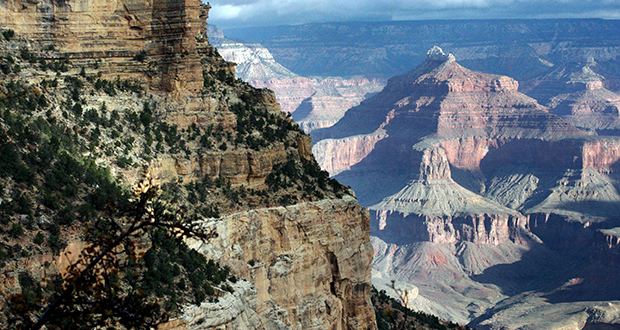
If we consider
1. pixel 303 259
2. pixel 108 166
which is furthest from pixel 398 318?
pixel 108 166

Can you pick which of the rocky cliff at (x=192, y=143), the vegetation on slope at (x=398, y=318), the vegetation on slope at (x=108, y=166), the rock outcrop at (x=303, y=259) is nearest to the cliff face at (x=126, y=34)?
the rocky cliff at (x=192, y=143)

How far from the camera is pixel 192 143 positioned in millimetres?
48406

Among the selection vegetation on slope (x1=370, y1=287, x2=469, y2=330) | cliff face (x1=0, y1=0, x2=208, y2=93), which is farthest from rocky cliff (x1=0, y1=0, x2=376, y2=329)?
vegetation on slope (x1=370, y1=287, x2=469, y2=330)

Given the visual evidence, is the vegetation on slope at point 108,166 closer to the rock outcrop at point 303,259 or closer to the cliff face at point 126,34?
the cliff face at point 126,34

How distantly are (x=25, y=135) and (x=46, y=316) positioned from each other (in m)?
23.2

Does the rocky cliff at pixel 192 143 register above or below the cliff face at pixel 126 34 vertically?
below

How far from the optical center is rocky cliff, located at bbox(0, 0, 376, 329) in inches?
1735

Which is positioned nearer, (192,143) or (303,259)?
(192,143)

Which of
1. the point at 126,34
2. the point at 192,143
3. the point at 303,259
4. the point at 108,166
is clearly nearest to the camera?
the point at 108,166

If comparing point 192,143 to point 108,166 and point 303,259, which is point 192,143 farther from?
point 303,259

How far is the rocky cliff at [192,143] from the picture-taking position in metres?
44.1

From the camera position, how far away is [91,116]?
148ft

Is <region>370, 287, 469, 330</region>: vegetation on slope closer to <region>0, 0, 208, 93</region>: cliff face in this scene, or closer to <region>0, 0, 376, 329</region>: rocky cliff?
<region>0, 0, 376, 329</region>: rocky cliff

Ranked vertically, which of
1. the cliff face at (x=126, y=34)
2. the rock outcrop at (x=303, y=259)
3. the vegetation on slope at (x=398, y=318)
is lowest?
the vegetation on slope at (x=398, y=318)
